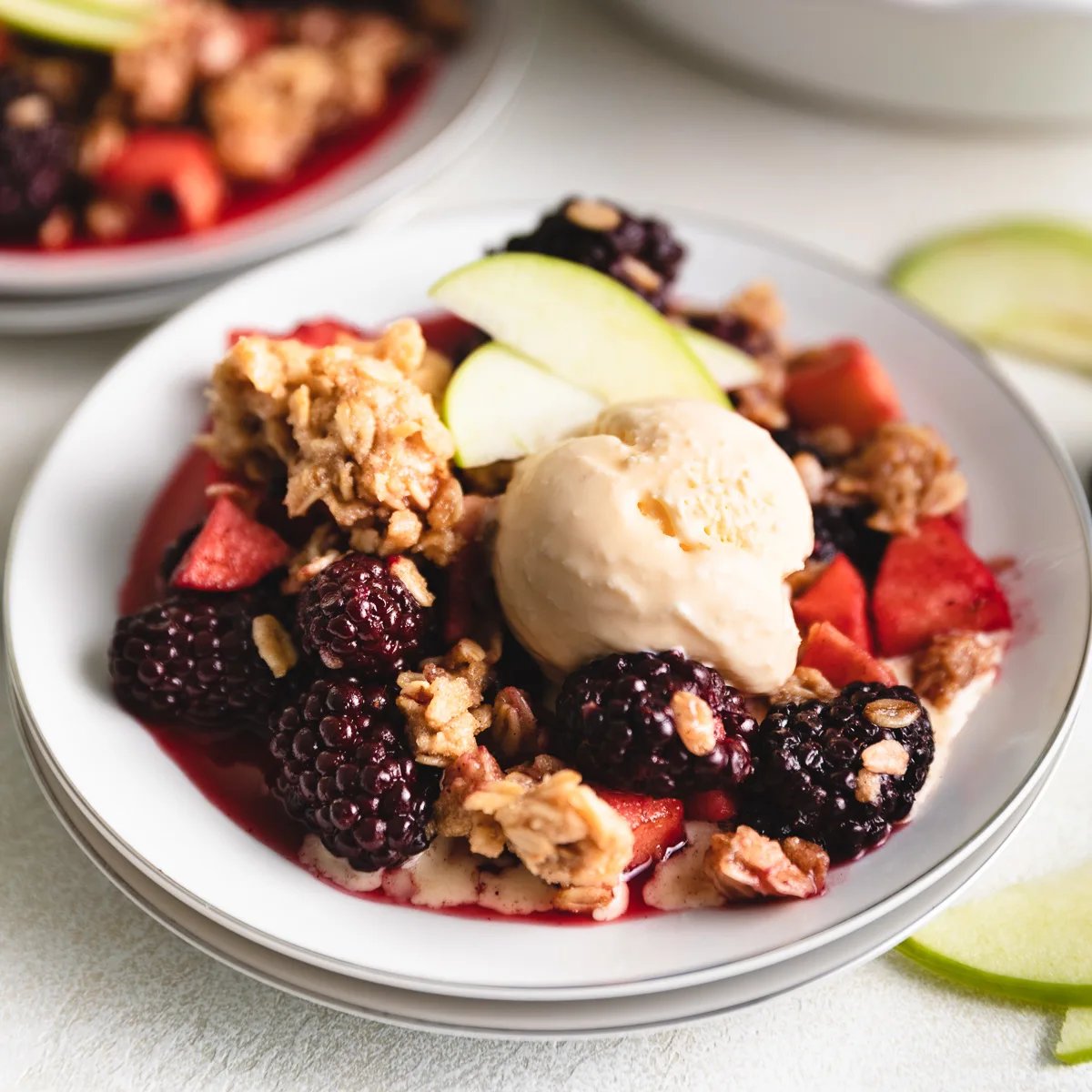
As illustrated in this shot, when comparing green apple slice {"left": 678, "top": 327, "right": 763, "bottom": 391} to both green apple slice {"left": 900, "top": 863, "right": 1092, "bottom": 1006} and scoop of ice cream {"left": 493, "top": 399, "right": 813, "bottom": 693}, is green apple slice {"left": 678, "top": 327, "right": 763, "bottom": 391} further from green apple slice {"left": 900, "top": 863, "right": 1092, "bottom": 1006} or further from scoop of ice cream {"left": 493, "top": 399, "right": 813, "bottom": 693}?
green apple slice {"left": 900, "top": 863, "right": 1092, "bottom": 1006}

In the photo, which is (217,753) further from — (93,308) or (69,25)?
(69,25)

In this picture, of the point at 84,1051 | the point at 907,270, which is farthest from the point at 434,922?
the point at 907,270

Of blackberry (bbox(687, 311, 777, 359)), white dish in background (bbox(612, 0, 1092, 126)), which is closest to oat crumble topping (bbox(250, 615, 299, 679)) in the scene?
blackberry (bbox(687, 311, 777, 359))

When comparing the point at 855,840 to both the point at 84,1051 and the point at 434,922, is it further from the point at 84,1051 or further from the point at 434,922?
the point at 84,1051

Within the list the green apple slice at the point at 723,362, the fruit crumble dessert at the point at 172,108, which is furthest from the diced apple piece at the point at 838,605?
the fruit crumble dessert at the point at 172,108

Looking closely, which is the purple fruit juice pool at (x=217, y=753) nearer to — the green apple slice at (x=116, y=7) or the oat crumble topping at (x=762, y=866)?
the oat crumble topping at (x=762, y=866)
